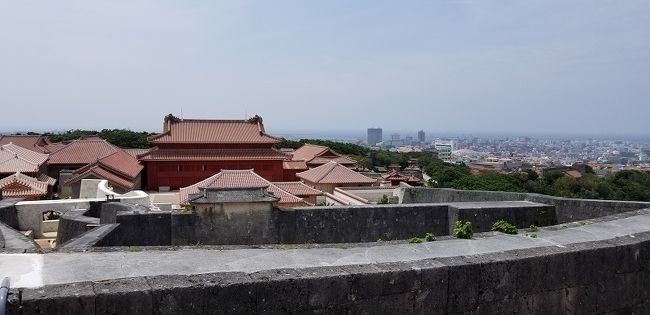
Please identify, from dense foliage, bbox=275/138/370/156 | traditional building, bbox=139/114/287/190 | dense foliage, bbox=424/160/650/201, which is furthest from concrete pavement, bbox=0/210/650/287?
dense foliage, bbox=275/138/370/156

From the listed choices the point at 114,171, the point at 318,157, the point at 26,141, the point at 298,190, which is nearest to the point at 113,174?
the point at 114,171

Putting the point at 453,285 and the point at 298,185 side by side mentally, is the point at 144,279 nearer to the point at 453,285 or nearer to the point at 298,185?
the point at 453,285

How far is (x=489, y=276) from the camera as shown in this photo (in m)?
5.36

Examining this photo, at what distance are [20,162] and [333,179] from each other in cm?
1783

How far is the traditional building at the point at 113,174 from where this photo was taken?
27312mm

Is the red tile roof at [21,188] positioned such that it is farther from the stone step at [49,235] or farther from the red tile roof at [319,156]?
the red tile roof at [319,156]

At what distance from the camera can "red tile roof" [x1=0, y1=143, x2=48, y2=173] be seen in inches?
1103

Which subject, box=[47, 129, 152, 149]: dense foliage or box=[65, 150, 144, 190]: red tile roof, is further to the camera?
box=[47, 129, 152, 149]: dense foliage

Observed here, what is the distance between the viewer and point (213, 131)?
33.2 m

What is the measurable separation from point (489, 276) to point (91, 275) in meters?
4.04

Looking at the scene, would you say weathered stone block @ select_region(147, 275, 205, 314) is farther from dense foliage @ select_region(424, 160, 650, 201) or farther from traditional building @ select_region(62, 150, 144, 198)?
dense foliage @ select_region(424, 160, 650, 201)

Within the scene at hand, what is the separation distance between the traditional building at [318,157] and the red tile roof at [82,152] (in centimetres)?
1422

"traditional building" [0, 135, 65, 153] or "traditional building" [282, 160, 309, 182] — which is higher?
"traditional building" [0, 135, 65, 153]

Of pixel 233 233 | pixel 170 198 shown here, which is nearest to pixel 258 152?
pixel 170 198
